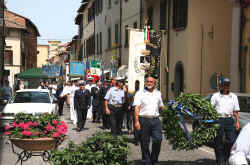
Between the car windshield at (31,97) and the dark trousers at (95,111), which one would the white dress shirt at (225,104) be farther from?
the dark trousers at (95,111)

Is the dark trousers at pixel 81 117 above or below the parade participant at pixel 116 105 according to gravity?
below

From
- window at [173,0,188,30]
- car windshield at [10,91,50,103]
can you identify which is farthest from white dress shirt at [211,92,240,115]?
window at [173,0,188,30]

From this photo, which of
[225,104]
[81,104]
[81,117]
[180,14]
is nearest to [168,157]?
[225,104]

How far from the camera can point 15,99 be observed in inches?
558

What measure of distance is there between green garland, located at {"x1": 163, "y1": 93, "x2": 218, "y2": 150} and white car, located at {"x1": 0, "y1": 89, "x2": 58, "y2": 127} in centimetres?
527

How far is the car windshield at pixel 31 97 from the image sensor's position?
14183 millimetres

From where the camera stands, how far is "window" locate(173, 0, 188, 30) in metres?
20.9

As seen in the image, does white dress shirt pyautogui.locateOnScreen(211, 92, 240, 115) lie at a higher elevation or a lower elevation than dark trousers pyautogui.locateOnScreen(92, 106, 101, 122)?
higher

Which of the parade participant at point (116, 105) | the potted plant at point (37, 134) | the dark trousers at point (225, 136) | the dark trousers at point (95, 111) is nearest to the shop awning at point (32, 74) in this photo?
the dark trousers at point (95, 111)

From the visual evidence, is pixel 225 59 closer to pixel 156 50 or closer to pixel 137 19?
pixel 156 50

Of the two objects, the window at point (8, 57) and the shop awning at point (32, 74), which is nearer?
the shop awning at point (32, 74)

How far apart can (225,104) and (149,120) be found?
5.21 ft

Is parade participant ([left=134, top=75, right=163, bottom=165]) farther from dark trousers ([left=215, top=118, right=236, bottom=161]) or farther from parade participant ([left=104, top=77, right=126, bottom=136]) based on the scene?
parade participant ([left=104, top=77, right=126, bottom=136])

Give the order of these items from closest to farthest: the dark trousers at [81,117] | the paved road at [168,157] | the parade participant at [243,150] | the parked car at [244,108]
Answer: the parade participant at [243,150], the paved road at [168,157], the parked car at [244,108], the dark trousers at [81,117]
